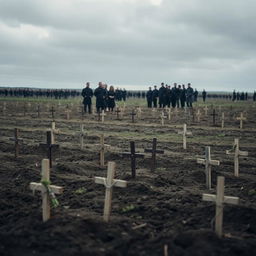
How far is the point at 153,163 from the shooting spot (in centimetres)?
970

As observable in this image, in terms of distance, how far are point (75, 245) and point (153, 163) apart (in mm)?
4684

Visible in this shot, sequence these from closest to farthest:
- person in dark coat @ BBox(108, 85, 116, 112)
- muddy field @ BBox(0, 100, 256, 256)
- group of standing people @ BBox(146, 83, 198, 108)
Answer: muddy field @ BBox(0, 100, 256, 256)
person in dark coat @ BBox(108, 85, 116, 112)
group of standing people @ BBox(146, 83, 198, 108)

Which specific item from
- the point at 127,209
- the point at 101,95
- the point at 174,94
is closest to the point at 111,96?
the point at 101,95

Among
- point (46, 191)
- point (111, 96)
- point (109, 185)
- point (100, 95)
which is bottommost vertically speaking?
point (46, 191)

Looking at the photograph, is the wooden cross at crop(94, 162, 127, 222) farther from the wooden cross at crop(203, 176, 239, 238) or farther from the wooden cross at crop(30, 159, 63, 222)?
the wooden cross at crop(203, 176, 239, 238)

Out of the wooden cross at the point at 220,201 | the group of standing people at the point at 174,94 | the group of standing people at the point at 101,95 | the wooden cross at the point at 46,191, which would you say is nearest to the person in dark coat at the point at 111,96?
the group of standing people at the point at 101,95

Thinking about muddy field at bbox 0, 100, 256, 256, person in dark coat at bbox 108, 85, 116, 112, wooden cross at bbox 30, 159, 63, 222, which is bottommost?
muddy field at bbox 0, 100, 256, 256

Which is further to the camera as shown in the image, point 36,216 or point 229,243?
point 36,216

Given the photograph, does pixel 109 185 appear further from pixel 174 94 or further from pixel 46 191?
pixel 174 94

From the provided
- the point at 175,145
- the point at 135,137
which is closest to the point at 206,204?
the point at 175,145

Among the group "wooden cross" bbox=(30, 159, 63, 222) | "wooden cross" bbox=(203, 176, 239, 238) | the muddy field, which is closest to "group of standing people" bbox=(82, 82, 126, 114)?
the muddy field

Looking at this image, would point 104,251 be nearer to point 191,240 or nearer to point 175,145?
point 191,240

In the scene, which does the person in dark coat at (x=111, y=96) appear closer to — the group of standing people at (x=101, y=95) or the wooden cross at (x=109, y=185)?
the group of standing people at (x=101, y=95)

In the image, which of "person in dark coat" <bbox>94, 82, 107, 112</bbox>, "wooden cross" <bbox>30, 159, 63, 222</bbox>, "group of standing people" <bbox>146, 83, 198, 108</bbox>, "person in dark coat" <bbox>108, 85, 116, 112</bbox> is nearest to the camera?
"wooden cross" <bbox>30, 159, 63, 222</bbox>
